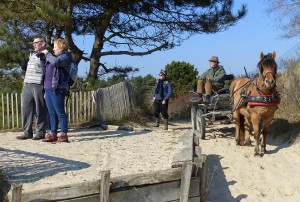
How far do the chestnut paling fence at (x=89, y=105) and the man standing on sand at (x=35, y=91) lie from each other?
2.48 meters

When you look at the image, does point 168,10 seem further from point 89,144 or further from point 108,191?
point 108,191

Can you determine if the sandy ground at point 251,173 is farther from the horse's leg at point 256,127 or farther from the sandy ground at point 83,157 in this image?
the sandy ground at point 83,157

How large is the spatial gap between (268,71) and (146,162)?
283 centimetres

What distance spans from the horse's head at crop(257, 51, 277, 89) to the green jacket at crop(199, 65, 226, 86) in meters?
2.21

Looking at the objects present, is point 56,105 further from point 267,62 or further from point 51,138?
point 267,62

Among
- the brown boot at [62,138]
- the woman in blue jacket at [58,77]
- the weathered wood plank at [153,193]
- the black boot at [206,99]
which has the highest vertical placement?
the woman in blue jacket at [58,77]

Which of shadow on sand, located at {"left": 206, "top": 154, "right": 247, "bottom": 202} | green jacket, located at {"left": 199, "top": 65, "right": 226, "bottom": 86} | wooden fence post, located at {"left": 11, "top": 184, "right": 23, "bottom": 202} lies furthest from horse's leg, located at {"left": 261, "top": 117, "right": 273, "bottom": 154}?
wooden fence post, located at {"left": 11, "top": 184, "right": 23, "bottom": 202}

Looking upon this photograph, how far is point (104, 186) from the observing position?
4.67m

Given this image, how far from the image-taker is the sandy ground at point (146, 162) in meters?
5.81

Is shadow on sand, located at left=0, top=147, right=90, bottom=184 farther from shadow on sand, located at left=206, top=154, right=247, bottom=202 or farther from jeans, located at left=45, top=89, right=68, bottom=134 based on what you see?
shadow on sand, located at left=206, top=154, right=247, bottom=202

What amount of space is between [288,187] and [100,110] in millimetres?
6837

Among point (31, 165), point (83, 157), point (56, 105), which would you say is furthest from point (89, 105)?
point (31, 165)

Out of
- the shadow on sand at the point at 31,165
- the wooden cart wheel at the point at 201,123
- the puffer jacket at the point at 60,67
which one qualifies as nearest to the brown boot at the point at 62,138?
the puffer jacket at the point at 60,67

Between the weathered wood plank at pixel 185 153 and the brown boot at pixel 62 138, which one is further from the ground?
the brown boot at pixel 62 138
